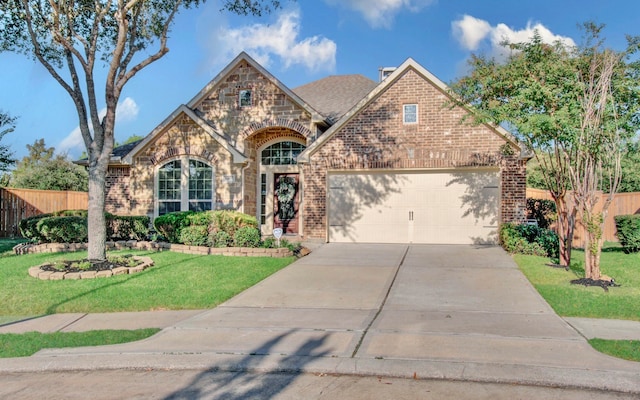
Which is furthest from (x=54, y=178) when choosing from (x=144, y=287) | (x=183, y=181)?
(x=144, y=287)

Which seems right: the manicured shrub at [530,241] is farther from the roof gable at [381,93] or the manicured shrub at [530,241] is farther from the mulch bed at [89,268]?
the mulch bed at [89,268]

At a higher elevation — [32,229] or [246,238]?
[32,229]

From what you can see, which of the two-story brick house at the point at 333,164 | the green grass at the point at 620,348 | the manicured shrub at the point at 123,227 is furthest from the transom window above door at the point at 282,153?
the green grass at the point at 620,348

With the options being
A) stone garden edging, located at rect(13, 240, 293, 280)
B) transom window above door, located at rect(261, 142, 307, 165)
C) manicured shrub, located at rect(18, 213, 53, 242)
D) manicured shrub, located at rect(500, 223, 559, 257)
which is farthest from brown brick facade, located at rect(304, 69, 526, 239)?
manicured shrub, located at rect(18, 213, 53, 242)

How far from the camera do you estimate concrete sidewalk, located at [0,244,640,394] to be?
5516mm

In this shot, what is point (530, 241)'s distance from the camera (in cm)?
1405

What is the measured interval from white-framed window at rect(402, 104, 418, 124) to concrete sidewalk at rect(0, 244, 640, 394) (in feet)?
21.2

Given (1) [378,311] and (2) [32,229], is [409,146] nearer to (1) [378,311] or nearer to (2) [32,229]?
(1) [378,311]

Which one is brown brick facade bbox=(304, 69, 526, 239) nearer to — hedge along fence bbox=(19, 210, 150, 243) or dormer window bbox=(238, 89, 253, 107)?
dormer window bbox=(238, 89, 253, 107)

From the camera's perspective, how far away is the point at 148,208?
1841 cm

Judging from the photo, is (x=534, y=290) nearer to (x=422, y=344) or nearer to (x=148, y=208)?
(x=422, y=344)

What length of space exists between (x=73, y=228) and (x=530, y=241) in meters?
12.4

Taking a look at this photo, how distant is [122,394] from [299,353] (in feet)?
6.28

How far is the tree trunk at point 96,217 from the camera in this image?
463 inches
